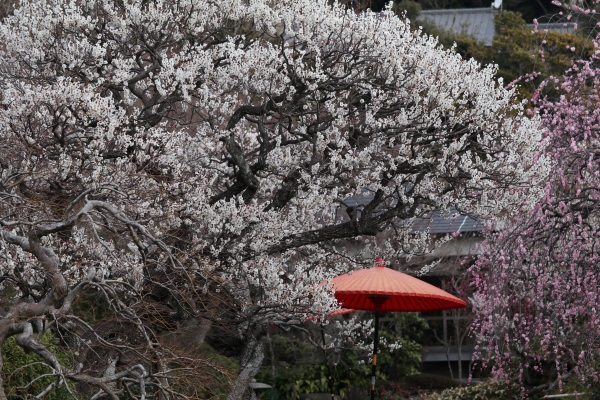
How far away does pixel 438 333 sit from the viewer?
16859 mm

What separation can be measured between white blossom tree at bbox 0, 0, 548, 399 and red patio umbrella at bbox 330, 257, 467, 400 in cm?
34

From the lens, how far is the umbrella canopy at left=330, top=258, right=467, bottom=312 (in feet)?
25.8

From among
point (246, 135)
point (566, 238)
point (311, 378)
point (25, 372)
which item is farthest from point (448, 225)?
point (25, 372)

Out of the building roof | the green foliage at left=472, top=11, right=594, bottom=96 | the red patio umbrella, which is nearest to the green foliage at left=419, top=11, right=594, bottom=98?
the green foliage at left=472, top=11, right=594, bottom=96

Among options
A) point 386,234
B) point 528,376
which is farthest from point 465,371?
point 386,234

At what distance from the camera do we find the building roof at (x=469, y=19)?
852 inches

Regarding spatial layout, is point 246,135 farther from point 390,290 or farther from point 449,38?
point 449,38

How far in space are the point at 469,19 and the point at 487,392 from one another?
13.6 metres

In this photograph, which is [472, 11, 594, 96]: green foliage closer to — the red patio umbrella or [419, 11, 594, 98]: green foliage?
[419, 11, 594, 98]: green foliage

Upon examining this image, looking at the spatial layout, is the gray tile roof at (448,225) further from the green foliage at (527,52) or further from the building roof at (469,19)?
the building roof at (469,19)

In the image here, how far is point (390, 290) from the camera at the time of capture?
25.6 ft

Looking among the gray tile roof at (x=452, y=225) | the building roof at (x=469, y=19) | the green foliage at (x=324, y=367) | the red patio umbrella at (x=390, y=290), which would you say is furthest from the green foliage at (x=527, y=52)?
the red patio umbrella at (x=390, y=290)

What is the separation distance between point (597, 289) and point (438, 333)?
993 centimetres

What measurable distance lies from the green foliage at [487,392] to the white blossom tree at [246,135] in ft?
12.8
